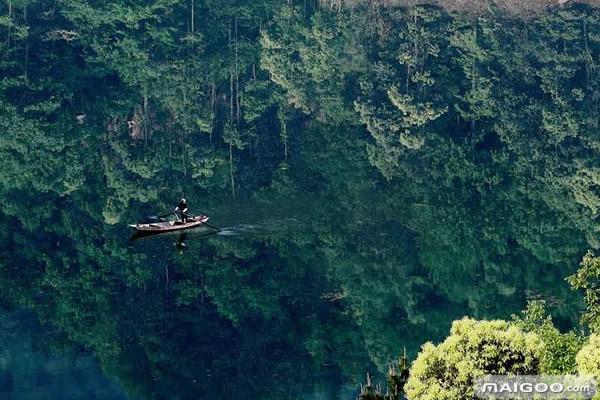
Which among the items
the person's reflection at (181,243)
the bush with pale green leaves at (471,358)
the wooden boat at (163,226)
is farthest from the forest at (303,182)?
the wooden boat at (163,226)

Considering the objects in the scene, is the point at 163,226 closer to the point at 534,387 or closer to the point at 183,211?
the point at 183,211

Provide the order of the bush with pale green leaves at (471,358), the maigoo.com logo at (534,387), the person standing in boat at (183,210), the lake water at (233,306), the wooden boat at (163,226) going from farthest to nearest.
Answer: the wooden boat at (163,226), the person standing in boat at (183,210), the lake water at (233,306), the bush with pale green leaves at (471,358), the maigoo.com logo at (534,387)

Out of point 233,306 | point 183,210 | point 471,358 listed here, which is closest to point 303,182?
point 183,210

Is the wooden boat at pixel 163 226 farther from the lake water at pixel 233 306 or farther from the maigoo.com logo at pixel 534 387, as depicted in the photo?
the maigoo.com logo at pixel 534 387

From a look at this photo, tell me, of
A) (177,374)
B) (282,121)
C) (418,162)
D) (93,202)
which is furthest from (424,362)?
(282,121)

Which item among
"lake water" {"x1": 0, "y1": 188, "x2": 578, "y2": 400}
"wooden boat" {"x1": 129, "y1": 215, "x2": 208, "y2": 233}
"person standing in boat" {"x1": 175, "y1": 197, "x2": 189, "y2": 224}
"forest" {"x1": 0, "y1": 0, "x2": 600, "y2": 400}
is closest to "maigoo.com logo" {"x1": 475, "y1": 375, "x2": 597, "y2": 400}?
"forest" {"x1": 0, "y1": 0, "x2": 600, "y2": 400}
